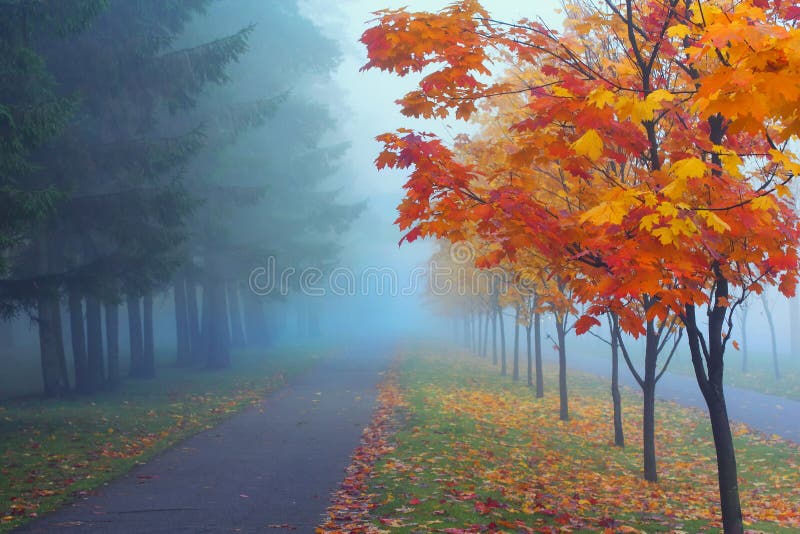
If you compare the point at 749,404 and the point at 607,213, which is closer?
the point at 607,213

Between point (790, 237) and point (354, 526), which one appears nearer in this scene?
point (790, 237)

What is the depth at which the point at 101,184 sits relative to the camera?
56.9 ft

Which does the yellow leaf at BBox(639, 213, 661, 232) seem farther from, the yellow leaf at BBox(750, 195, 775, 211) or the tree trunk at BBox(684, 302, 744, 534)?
the tree trunk at BBox(684, 302, 744, 534)

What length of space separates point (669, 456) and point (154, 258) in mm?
11719

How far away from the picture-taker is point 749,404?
1800cm

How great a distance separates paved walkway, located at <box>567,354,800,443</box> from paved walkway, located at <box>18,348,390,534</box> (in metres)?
8.87

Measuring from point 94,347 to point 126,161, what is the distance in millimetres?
5547

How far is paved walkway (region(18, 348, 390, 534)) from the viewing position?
20.8 feet

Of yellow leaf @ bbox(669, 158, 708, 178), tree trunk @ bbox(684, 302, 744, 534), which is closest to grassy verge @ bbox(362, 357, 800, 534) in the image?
tree trunk @ bbox(684, 302, 744, 534)

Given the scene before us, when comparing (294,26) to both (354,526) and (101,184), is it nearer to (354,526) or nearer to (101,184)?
(101,184)

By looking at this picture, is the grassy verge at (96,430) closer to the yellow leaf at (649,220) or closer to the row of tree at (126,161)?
the row of tree at (126,161)

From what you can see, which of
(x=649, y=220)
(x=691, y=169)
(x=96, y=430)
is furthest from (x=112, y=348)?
(x=691, y=169)

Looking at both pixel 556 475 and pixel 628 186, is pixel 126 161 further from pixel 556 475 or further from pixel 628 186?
pixel 628 186

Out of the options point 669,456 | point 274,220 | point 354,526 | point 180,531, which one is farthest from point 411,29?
point 274,220
